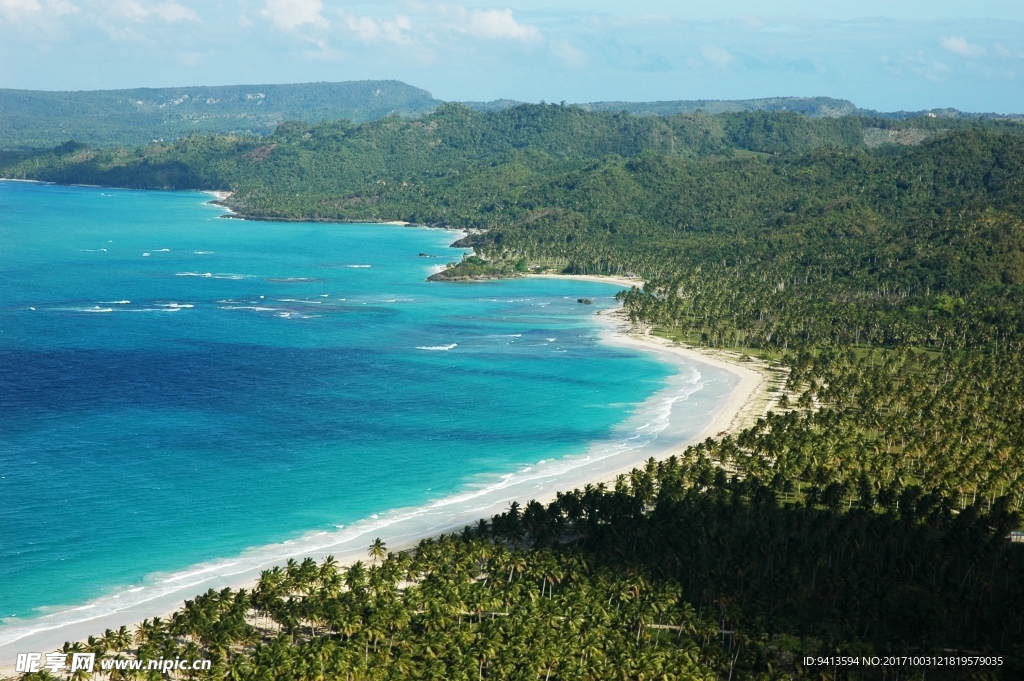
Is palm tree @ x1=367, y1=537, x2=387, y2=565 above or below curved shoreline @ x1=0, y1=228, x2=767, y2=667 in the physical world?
above

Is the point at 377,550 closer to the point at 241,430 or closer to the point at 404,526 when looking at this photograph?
the point at 404,526

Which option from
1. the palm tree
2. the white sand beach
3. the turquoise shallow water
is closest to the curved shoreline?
the white sand beach

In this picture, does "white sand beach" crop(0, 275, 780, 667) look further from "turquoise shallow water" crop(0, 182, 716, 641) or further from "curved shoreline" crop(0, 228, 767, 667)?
"turquoise shallow water" crop(0, 182, 716, 641)

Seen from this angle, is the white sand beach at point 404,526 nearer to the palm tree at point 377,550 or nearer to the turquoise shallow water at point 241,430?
the turquoise shallow water at point 241,430

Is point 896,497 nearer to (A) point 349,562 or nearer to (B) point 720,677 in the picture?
(B) point 720,677

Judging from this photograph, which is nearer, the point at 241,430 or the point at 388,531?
the point at 388,531

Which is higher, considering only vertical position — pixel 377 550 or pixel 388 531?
pixel 377 550

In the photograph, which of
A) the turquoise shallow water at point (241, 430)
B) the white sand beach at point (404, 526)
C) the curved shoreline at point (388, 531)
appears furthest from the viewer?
the turquoise shallow water at point (241, 430)

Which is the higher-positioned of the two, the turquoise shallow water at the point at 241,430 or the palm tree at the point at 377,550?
the palm tree at the point at 377,550

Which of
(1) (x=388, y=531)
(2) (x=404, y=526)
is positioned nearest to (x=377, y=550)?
(1) (x=388, y=531)

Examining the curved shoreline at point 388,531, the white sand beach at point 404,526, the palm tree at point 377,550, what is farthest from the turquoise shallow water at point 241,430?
the palm tree at point 377,550

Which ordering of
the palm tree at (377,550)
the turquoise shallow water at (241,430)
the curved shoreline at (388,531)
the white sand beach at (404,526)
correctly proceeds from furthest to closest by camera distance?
the turquoise shallow water at (241,430) → the palm tree at (377,550) → the curved shoreline at (388,531) → the white sand beach at (404,526)

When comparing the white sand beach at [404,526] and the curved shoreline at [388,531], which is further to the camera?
the curved shoreline at [388,531]
